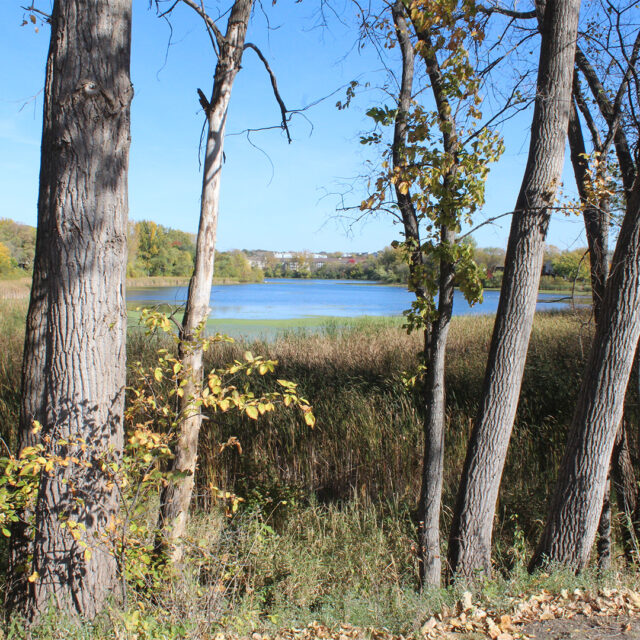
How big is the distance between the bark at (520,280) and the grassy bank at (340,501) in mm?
493

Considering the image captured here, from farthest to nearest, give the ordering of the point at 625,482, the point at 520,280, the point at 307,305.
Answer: the point at 307,305 → the point at 625,482 → the point at 520,280

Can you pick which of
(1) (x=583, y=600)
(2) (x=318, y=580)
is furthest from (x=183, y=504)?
(1) (x=583, y=600)

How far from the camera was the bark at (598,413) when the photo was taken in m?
3.32

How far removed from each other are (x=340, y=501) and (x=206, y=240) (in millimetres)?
3308

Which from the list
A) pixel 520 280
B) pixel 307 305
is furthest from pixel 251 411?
pixel 307 305

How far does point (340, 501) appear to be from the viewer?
18.5 feet

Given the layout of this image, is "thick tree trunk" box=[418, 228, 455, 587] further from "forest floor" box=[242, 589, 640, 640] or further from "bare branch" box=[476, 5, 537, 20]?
"bare branch" box=[476, 5, 537, 20]

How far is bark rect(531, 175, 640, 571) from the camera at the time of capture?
332 centimetres

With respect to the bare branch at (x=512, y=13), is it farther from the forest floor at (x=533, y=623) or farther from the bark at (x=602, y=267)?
the forest floor at (x=533, y=623)

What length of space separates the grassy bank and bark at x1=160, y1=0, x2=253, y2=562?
247mm

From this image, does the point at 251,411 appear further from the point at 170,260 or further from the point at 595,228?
the point at 170,260

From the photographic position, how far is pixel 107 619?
262 centimetres

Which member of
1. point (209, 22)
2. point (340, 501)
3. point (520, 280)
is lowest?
point (340, 501)

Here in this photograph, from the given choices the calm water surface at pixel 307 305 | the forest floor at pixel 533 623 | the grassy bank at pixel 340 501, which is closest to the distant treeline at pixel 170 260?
the calm water surface at pixel 307 305
